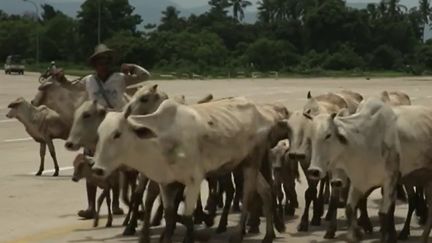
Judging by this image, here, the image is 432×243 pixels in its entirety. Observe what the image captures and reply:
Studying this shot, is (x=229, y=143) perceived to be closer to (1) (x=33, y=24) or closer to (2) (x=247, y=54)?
(2) (x=247, y=54)

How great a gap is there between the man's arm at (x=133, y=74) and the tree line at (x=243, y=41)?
223 ft

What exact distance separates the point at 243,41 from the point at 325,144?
99861 millimetres

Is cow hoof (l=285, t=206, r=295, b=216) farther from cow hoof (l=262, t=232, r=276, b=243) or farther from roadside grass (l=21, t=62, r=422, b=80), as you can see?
roadside grass (l=21, t=62, r=422, b=80)

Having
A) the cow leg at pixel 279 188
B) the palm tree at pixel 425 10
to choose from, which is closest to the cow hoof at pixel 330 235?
the cow leg at pixel 279 188

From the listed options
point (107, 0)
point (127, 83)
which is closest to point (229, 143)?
point (127, 83)

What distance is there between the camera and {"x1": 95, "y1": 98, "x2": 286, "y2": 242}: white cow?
884 cm

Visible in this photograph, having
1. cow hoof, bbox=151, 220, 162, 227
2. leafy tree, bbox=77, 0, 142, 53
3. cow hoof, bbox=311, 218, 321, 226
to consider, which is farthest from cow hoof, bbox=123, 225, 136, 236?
leafy tree, bbox=77, 0, 142, 53

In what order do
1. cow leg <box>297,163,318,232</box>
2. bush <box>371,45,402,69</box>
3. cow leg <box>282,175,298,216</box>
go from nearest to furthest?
cow leg <box>297,163,318,232</box>, cow leg <box>282,175,298,216</box>, bush <box>371,45,402,69</box>

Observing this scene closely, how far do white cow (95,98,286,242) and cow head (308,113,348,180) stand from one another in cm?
94

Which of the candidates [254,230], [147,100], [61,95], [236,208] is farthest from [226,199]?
[61,95]

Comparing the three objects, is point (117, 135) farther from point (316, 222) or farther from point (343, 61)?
point (343, 61)

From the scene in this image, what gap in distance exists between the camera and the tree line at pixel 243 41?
294ft

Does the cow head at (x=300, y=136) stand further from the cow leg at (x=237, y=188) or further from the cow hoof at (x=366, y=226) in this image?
the cow hoof at (x=366, y=226)

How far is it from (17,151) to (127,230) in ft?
33.2
